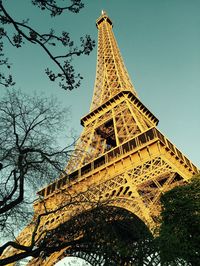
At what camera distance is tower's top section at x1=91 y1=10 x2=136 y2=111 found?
37.1 metres

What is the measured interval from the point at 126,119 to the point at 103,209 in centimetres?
2235

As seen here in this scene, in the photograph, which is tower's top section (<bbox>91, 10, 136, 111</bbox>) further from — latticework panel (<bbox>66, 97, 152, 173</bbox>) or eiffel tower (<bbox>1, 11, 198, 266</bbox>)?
latticework panel (<bbox>66, 97, 152, 173</bbox>)

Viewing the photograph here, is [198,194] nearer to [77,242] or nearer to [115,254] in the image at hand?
[115,254]

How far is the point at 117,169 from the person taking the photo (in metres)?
22.4

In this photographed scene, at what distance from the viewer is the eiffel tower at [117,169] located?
10.3 m

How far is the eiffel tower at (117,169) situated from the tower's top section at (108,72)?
0.25 m

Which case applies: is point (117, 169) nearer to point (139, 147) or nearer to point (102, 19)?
point (139, 147)

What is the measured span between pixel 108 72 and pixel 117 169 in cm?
2146

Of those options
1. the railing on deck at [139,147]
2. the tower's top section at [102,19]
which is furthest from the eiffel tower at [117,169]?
the tower's top section at [102,19]

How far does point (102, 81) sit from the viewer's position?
4050cm

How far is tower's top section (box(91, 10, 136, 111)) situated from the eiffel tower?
247 millimetres

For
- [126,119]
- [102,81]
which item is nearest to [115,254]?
[126,119]

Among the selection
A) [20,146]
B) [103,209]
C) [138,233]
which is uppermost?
[20,146]

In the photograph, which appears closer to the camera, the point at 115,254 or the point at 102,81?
the point at 115,254
